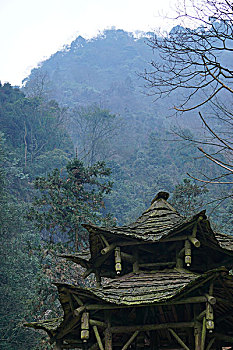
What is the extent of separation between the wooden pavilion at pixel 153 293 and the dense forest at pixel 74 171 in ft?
2.46

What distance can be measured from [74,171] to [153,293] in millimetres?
11806

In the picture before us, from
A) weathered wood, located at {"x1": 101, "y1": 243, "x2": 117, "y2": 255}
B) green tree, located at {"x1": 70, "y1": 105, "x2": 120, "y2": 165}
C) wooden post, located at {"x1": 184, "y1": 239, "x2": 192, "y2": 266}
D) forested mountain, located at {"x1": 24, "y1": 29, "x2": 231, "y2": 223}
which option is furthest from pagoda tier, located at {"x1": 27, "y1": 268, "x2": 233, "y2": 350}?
green tree, located at {"x1": 70, "y1": 105, "x2": 120, "y2": 165}

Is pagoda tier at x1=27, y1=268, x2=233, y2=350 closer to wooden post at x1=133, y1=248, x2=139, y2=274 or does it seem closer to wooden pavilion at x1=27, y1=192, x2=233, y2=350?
wooden pavilion at x1=27, y1=192, x2=233, y2=350

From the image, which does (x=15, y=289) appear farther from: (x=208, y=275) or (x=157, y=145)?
(x=157, y=145)

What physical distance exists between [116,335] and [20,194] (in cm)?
2633

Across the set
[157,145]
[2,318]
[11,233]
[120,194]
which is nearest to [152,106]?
[157,145]

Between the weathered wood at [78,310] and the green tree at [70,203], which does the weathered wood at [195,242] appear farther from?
the green tree at [70,203]

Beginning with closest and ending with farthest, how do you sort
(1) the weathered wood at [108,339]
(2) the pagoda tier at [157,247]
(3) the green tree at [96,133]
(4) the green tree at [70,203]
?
(1) the weathered wood at [108,339] < (2) the pagoda tier at [157,247] < (4) the green tree at [70,203] < (3) the green tree at [96,133]

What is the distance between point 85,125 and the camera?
145 feet

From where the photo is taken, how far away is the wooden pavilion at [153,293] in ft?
16.2

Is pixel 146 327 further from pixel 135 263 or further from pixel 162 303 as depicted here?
pixel 135 263

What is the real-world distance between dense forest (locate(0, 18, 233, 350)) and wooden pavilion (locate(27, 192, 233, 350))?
749 millimetres

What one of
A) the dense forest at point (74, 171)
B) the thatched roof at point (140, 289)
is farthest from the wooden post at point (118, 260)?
the dense forest at point (74, 171)

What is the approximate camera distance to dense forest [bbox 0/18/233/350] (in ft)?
53.2
